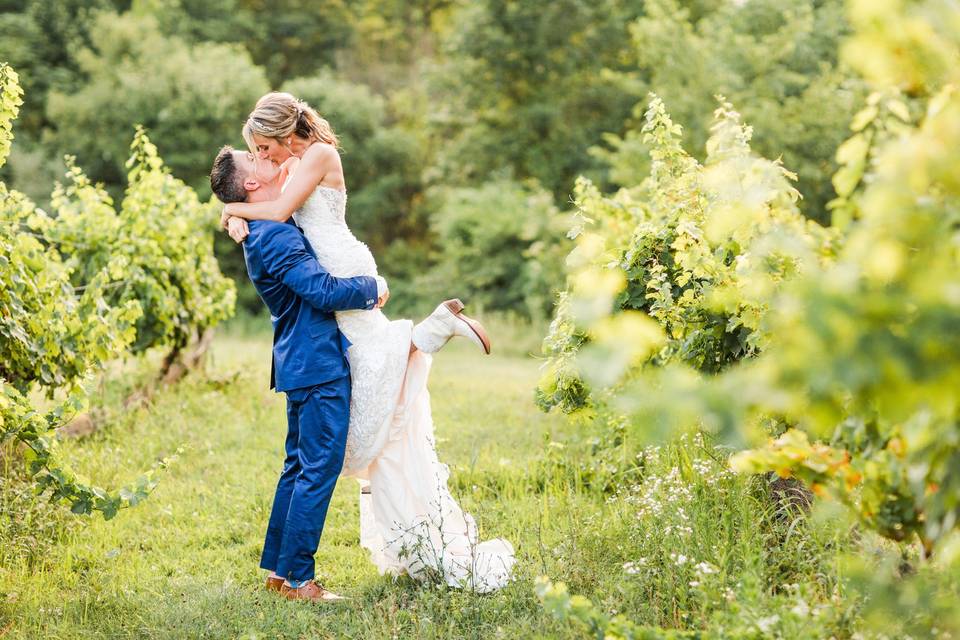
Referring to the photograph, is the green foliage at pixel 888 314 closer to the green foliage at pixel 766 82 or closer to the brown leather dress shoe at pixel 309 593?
the brown leather dress shoe at pixel 309 593

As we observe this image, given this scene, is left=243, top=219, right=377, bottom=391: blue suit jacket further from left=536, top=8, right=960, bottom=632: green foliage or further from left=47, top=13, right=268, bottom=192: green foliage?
left=47, top=13, right=268, bottom=192: green foliage

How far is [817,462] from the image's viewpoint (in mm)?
2697

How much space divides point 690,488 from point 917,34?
2.67m

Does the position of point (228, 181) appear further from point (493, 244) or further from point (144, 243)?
point (493, 244)

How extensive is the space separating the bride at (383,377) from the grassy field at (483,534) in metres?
0.17

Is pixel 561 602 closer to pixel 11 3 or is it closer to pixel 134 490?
pixel 134 490

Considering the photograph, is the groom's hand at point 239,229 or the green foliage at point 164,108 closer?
the groom's hand at point 239,229

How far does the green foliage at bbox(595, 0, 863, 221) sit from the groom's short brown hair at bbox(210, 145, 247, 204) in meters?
10.6

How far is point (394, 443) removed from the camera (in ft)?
13.7

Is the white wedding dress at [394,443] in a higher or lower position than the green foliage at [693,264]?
lower

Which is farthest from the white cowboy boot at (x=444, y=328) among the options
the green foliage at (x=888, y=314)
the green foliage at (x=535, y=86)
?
the green foliage at (x=535, y=86)

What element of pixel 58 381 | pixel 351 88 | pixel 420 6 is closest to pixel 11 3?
pixel 351 88

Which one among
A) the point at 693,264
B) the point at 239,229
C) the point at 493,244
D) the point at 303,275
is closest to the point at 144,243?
the point at 239,229

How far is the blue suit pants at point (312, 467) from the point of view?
13.1 feet
